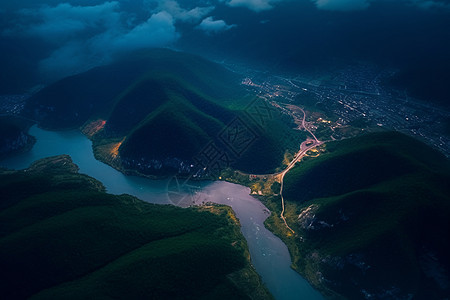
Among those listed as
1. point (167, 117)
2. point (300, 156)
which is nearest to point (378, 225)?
point (300, 156)

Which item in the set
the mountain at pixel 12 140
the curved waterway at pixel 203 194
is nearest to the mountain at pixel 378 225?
the curved waterway at pixel 203 194

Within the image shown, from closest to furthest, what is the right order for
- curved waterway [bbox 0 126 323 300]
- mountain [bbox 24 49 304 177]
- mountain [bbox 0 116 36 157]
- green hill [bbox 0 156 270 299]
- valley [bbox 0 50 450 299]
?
green hill [bbox 0 156 270 299] → valley [bbox 0 50 450 299] → curved waterway [bbox 0 126 323 300] → mountain [bbox 24 49 304 177] → mountain [bbox 0 116 36 157]

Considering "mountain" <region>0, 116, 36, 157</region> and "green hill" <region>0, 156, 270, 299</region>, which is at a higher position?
Result: "mountain" <region>0, 116, 36, 157</region>

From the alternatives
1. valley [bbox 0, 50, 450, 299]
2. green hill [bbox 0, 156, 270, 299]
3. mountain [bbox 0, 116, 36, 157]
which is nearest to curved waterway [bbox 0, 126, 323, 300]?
valley [bbox 0, 50, 450, 299]

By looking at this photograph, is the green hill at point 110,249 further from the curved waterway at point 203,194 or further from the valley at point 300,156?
the valley at point 300,156

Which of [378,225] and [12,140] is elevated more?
[12,140]

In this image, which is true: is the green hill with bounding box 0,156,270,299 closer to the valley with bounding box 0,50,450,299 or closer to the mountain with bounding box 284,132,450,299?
the valley with bounding box 0,50,450,299

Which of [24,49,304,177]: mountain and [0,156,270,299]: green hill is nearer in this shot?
[0,156,270,299]: green hill

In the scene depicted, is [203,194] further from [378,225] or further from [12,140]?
[12,140]
